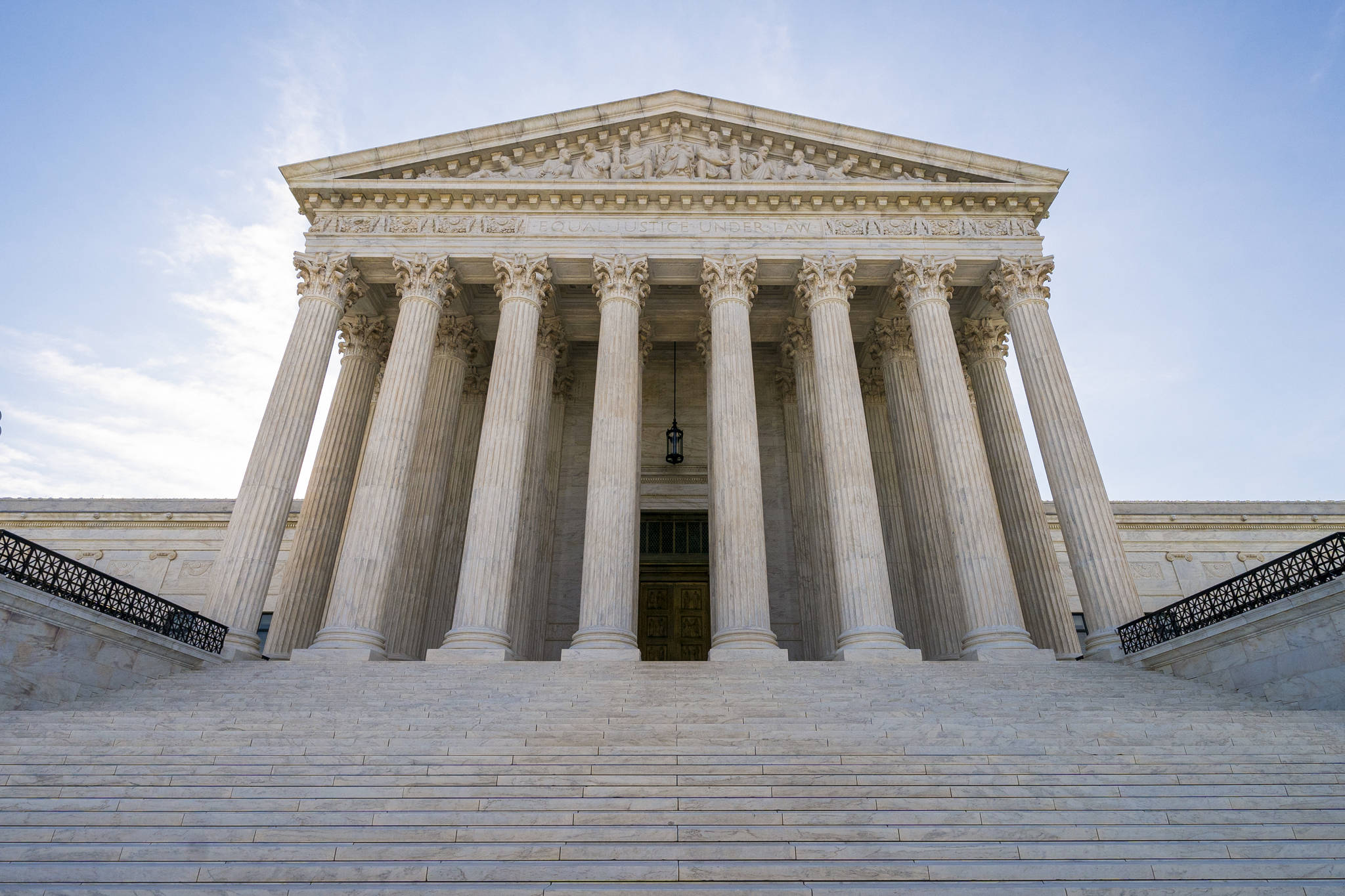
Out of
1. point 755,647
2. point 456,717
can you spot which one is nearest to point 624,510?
point 755,647

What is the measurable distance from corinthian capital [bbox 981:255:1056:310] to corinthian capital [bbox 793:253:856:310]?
4.31 meters

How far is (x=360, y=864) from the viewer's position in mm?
6547

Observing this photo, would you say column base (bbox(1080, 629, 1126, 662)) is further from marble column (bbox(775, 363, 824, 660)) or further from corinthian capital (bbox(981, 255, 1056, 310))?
corinthian capital (bbox(981, 255, 1056, 310))

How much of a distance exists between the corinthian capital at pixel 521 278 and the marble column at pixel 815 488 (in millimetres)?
8070


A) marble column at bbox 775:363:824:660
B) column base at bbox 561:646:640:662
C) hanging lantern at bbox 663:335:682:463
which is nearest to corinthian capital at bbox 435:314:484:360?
hanging lantern at bbox 663:335:682:463

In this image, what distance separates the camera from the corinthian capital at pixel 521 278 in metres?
20.8

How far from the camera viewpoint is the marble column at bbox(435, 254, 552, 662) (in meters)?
16.6

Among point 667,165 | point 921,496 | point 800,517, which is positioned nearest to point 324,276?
point 667,165

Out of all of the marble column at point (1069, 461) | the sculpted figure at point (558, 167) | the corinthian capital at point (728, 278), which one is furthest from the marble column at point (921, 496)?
the sculpted figure at point (558, 167)

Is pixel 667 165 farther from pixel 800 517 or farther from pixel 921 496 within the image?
pixel 921 496

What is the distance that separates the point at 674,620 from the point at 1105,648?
12.9 m

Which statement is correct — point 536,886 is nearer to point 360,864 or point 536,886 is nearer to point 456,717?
point 360,864

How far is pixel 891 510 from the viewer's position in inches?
948

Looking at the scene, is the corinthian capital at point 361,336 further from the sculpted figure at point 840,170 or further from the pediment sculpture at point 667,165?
the sculpted figure at point 840,170
